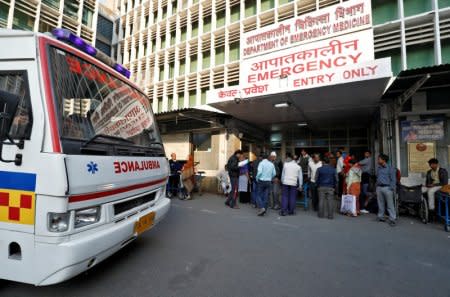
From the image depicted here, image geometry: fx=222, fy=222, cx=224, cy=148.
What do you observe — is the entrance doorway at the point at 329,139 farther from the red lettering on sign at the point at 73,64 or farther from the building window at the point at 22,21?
the building window at the point at 22,21

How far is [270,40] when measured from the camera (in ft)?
25.3

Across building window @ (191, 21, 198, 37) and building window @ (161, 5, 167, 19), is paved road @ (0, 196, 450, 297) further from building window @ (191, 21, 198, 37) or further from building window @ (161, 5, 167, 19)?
building window @ (161, 5, 167, 19)

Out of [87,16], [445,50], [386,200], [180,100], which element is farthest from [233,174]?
[87,16]

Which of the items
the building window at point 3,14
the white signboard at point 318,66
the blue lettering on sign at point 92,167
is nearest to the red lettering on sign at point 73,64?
the blue lettering on sign at point 92,167

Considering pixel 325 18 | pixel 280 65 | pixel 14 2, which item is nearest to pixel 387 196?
pixel 280 65

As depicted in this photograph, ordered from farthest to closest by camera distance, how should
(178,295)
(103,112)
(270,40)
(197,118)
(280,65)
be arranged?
(197,118)
(270,40)
(280,65)
(103,112)
(178,295)

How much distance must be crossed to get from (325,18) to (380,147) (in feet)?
16.1

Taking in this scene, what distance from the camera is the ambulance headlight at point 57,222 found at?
194 cm

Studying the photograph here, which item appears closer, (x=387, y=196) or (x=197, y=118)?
(x=387, y=196)

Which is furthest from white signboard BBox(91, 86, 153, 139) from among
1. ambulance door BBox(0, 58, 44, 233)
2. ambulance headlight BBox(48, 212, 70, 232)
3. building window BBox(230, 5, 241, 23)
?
building window BBox(230, 5, 241, 23)

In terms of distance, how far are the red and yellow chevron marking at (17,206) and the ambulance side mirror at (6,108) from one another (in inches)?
20.2

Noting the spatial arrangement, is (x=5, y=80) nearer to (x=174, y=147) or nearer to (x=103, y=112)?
(x=103, y=112)

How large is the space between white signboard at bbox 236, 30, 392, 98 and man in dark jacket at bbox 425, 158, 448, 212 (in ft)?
10.00

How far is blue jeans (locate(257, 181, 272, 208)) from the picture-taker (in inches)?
256
